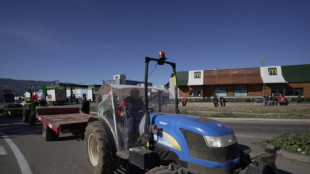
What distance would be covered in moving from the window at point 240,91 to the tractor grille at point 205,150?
96.5ft

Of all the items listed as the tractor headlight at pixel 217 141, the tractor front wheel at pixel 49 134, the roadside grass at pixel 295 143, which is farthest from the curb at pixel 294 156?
the tractor front wheel at pixel 49 134

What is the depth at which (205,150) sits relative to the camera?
8.67ft

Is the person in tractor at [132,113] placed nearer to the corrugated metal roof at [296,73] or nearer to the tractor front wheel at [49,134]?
the tractor front wheel at [49,134]

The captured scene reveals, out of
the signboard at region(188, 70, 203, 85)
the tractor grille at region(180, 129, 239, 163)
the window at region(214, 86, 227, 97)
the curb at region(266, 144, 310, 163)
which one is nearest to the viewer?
the tractor grille at region(180, 129, 239, 163)

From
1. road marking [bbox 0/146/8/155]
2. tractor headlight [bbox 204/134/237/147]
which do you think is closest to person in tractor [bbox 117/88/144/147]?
tractor headlight [bbox 204/134/237/147]

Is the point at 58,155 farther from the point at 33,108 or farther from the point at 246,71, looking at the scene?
the point at 246,71

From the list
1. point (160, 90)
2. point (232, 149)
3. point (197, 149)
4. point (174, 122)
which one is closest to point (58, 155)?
point (160, 90)

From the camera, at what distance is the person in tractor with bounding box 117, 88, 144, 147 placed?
11.6 feet

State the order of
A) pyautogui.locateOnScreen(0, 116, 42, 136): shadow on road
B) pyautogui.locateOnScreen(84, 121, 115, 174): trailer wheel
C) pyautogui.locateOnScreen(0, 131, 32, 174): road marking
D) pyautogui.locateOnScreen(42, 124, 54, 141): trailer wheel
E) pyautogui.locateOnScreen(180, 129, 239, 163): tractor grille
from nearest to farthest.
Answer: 1. pyautogui.locateOnScreen(180, 129, 239, 163): tractor grille
2. pyautogui.locateOnScreen(84, 121, 115, 174): trailer wheel
3. pyautogui.locateOnScreen(0, 131, 32, 174): road marking
4. pyautogui.locateOnScreen(42, 124, 54, 141): trailer wheel
5. pyautogui.locateOnScreen(0, 116, 42, 136): shadow on road

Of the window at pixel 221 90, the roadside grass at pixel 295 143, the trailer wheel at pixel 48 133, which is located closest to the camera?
the roadside grass at pixel 295 143

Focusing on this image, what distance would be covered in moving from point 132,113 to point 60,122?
12.0 feet

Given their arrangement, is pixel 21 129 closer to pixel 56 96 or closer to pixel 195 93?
pixel 195 93

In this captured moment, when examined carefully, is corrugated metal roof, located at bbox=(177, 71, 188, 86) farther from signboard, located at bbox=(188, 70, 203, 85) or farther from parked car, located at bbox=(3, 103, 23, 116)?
parked car, located at bbox=(3, 103, 23, 116)

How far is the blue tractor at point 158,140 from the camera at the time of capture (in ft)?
8.57
